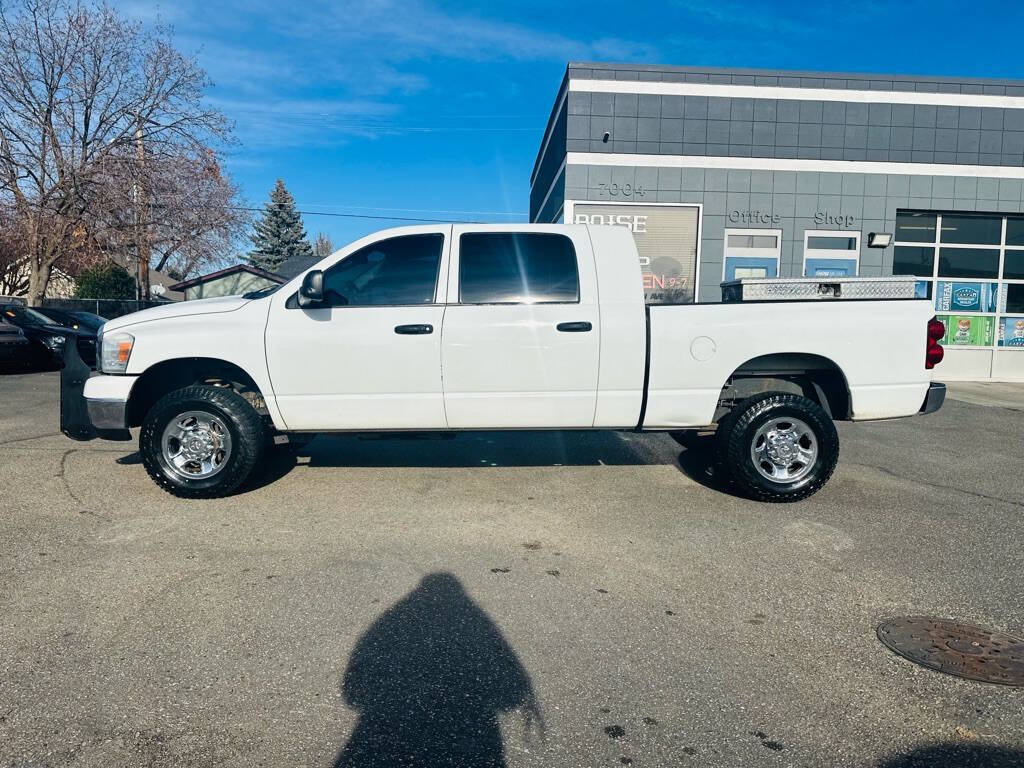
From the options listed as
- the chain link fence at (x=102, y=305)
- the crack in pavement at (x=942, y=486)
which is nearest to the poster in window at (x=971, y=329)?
the crack in pavement at (x=942, y=486)

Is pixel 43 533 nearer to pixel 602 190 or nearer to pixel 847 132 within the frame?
pixel 602 190

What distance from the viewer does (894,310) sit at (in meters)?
5.39

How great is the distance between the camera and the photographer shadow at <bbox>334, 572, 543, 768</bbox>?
2439 millimetres

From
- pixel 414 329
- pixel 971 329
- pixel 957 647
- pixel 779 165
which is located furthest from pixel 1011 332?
pixel 414 329

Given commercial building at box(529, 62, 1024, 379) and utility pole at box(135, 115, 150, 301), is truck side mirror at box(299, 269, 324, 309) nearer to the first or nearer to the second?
commercial building at box(529, 62, 1024, 379)

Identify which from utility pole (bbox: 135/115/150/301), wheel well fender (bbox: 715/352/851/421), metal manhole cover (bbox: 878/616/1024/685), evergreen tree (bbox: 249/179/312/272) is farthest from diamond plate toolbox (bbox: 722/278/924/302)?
evergreen tree (bbox: 249/179/312/272)

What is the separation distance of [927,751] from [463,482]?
4.07m

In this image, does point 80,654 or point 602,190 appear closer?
point 80,654

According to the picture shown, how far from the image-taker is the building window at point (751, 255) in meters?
15.7

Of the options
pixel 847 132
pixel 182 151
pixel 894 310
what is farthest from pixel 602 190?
pixel 182 151

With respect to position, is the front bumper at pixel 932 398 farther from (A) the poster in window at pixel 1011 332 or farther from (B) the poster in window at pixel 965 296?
(A) the poster in window at pixel 1011 332

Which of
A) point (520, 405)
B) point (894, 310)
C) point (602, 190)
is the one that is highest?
point (602, 190)

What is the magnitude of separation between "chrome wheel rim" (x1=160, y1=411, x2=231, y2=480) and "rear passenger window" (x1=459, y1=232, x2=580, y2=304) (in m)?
2.09

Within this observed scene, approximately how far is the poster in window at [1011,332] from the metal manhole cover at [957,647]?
15537 millimetres
